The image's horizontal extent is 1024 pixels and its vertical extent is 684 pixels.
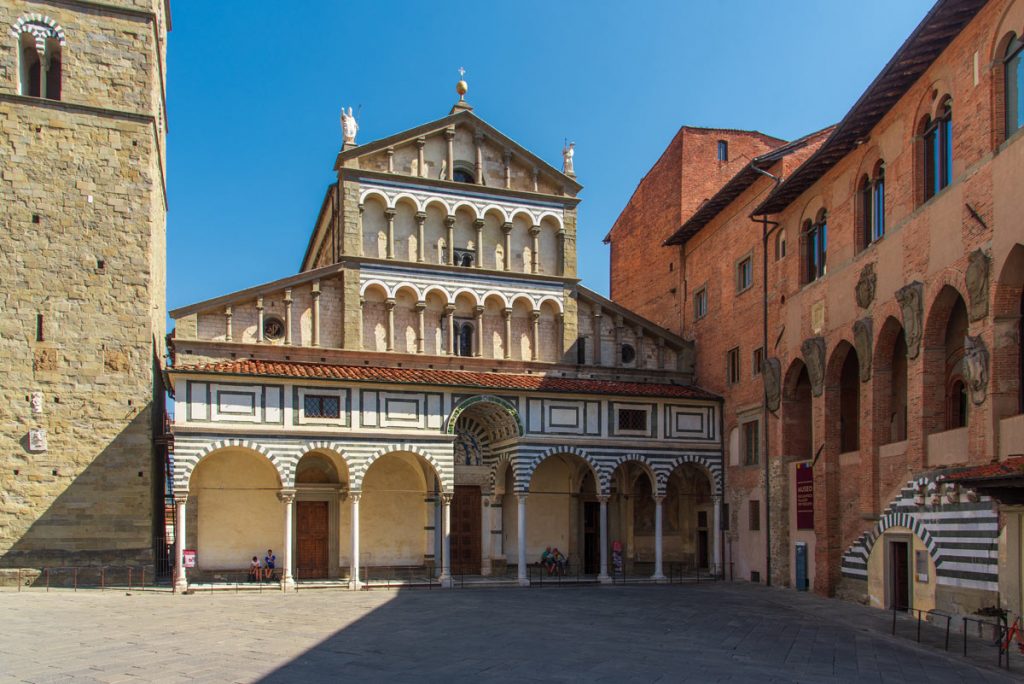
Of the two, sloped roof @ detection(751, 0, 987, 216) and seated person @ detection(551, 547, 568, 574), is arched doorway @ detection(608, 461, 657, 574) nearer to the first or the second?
seated person @ detection(551, 547, 568, 574)

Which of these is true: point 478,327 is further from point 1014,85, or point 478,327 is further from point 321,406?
point 1014,85

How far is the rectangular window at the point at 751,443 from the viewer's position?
28.6 meters

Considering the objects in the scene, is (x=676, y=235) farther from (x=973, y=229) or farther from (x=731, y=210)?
(x=973, y=229)

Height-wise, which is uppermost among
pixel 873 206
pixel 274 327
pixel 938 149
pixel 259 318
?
pixel 938 149

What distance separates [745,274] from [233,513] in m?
16.3

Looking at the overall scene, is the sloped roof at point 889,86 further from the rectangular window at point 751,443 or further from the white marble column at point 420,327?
the white marble column at point 420,327

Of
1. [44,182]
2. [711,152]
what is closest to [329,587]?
[44,182]

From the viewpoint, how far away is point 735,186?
2956 centimetres

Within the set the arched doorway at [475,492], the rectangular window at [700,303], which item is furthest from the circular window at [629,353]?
the arched doorway at [475,492]

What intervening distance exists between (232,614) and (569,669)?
8.98 metres

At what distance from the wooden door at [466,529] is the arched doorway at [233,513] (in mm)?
5312

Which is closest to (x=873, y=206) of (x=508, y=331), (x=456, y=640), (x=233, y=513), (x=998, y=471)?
(x=998, y=471)

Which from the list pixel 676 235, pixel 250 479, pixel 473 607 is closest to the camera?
pixel 473 607

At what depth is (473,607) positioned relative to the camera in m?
21.7
